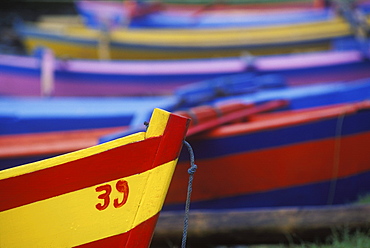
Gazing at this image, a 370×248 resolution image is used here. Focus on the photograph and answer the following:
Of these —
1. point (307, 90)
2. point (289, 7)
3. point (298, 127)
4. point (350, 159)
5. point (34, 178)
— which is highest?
point (289, 7)

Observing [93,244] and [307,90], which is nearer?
[93,244]

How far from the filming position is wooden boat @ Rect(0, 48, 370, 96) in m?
4.37

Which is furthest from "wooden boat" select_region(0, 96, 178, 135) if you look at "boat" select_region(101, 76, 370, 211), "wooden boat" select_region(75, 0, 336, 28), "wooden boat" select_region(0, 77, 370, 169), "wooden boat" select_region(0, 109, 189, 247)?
"wooden boat" select_region(75, 0, 336, 28)

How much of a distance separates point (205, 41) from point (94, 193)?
445 cm

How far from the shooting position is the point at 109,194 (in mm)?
1309

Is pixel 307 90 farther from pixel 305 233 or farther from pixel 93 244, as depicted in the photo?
pixel 93 244

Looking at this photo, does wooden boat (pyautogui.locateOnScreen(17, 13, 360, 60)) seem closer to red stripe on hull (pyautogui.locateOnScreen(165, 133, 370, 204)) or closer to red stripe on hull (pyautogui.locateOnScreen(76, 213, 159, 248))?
red stripe on hull (pyautogui.locateOnScreen(165, 133, 370, 204))

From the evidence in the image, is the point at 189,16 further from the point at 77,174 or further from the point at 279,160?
the point at 77,174

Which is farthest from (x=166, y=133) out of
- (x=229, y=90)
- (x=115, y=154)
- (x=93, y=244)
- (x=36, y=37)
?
(x=36, y=37)

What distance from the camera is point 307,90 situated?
3.40 meters

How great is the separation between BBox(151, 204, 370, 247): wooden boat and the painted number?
0.74 metres

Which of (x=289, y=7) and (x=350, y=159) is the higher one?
(x=289, y=7)

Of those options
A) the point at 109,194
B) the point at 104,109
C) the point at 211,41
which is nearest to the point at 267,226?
the point at 109,194

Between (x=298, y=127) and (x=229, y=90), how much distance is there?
1.03m
